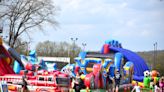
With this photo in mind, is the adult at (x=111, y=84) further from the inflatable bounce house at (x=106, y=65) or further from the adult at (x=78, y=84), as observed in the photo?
the adult at (x=78, y=84)

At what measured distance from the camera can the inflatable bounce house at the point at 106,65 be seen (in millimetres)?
19094

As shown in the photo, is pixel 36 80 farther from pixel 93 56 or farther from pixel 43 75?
pixel 93 56

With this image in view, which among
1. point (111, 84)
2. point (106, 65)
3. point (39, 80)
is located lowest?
point (111, 84)

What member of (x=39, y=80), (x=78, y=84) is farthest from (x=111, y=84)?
(x=39, y=80)

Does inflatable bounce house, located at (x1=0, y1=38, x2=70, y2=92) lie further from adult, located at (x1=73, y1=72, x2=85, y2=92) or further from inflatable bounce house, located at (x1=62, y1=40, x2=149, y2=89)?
inflatable bounce house, located at (x1=62, y1=40, x2=149, y2=89)

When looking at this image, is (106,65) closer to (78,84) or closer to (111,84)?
(111,84)

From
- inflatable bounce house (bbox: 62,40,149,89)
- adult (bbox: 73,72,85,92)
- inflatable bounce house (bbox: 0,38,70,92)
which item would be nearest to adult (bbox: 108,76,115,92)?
inflatable bounce house (bbox: 62,40,149,89)

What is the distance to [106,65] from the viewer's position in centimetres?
2370

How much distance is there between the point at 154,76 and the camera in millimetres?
27156

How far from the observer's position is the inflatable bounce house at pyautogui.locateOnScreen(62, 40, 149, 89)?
1909 cm

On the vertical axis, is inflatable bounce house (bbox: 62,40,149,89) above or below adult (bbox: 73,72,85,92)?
above

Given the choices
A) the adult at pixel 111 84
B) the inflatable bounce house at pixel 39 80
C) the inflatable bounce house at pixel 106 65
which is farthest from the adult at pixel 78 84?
the adult at pixel 111 84

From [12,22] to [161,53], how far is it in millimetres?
45409

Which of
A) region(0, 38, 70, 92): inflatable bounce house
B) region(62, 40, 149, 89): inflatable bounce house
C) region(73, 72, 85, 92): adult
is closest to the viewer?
region(0, 38, 70, 92): inflatable bounce house
